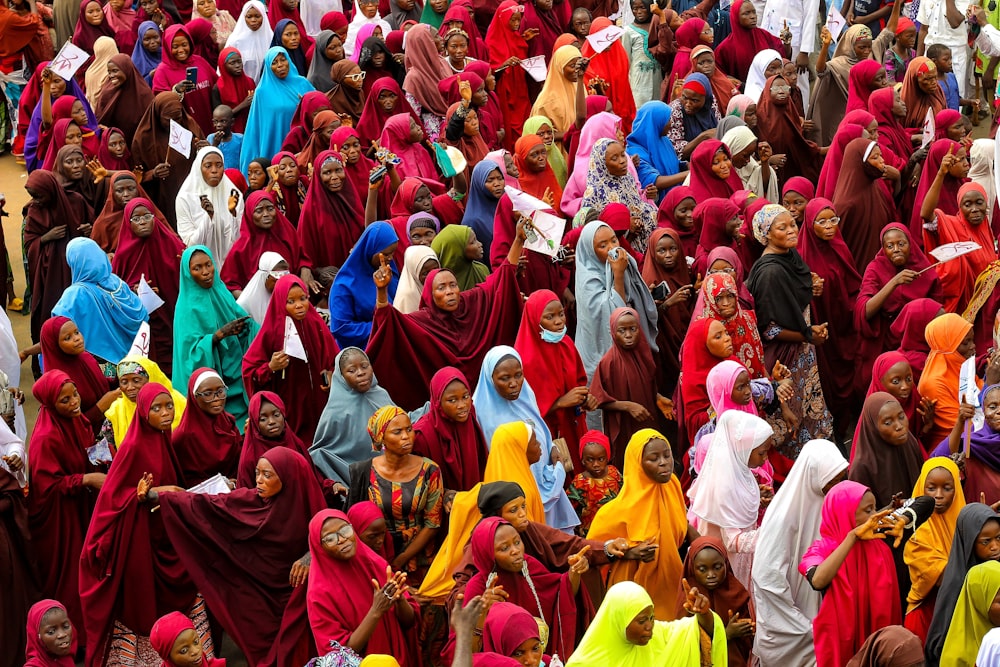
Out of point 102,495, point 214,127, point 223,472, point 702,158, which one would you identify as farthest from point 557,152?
point 102,495

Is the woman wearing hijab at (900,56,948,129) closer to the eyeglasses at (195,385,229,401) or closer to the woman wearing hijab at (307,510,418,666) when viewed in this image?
the eyeglasses at (195,385,229,401)

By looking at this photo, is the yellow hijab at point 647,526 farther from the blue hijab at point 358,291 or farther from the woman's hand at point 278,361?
the blue hijab at point 358,291

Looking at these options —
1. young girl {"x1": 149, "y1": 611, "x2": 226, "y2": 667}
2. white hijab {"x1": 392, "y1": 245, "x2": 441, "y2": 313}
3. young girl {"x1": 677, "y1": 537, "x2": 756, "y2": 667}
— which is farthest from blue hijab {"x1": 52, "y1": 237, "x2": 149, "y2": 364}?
young girl {"x1": 677, "y1": 537, "x2": 756, "y2": 667}

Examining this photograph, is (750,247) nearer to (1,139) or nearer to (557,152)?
(557,152)

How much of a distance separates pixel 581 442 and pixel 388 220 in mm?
2786

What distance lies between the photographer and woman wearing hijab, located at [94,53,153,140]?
492 inches

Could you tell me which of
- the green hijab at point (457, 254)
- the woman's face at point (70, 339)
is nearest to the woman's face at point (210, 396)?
the woman's face at point (70, 339)

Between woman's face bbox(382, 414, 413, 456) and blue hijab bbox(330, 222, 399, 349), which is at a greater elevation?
woman's face bbox(382, 414, 413, 456)

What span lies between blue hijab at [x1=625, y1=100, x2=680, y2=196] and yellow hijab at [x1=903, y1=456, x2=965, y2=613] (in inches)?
175

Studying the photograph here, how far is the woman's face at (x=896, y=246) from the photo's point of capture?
9.20 m

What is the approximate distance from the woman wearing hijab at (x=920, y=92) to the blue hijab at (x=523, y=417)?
446cm

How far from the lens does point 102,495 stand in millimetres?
Answer: 7684

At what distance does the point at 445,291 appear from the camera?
8945mm

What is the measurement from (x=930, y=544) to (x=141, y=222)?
17.5 ft
